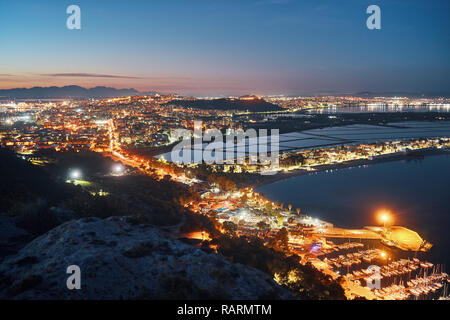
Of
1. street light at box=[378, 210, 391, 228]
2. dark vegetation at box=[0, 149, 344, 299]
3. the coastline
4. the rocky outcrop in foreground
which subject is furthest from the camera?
the coastline

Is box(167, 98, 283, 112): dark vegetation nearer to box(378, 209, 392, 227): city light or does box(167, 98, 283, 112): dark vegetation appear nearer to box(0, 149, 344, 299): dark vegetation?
box(378, 209, 392, 227): city light

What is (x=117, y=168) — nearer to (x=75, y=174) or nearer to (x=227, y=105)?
(x=75, y=174)

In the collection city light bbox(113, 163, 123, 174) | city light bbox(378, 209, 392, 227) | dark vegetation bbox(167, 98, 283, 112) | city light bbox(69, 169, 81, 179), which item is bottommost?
city light bbox(378, 209, 392, 227)

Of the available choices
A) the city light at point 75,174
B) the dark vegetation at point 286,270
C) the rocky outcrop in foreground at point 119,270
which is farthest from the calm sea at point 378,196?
the city light at point 75,174

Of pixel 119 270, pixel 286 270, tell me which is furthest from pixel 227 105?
pixel 119 270

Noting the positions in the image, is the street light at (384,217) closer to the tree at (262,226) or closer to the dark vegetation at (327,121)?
the tree at (262,226)

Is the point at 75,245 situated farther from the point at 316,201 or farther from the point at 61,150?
the point at 61,150

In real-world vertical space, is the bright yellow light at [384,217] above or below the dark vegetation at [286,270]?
below

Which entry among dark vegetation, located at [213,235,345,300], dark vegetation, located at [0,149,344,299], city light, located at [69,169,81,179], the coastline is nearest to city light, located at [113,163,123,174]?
city light, located at [69,169,81,179]
